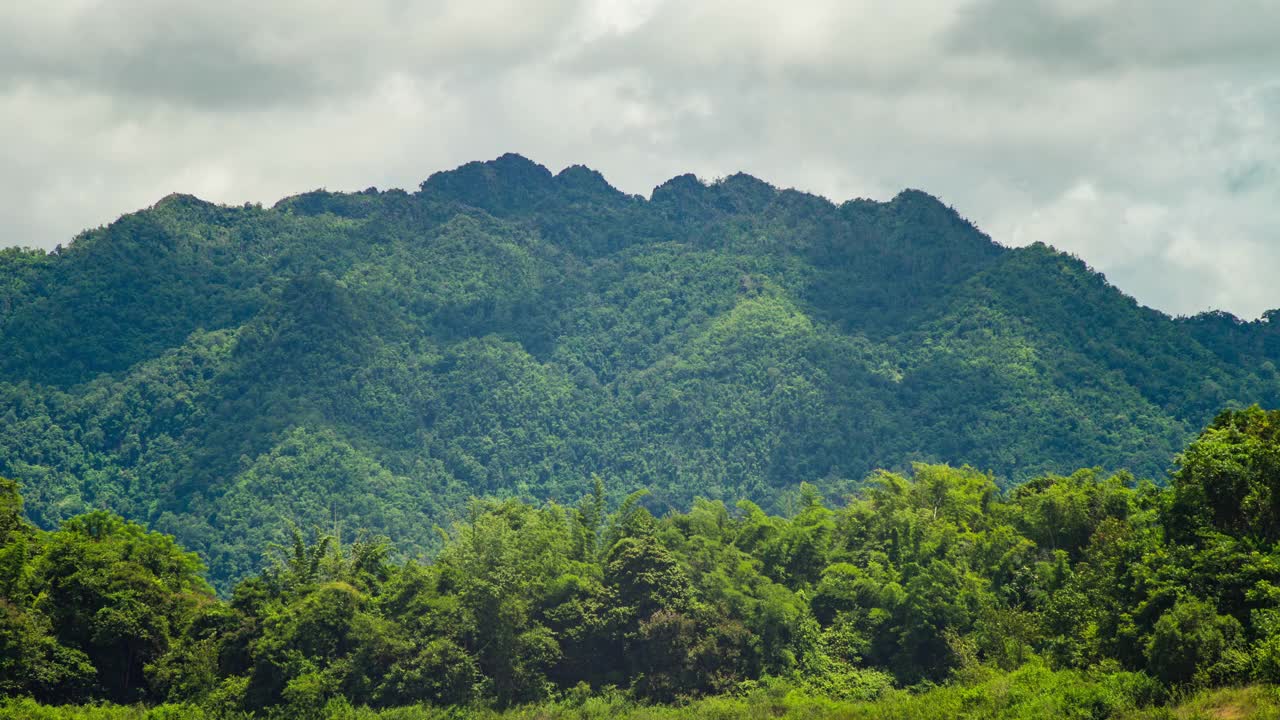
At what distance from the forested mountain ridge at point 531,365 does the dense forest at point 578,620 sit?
46874 mm

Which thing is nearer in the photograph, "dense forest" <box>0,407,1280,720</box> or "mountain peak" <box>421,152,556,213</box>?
"dense forest" <box>0,407,1280,720</box>

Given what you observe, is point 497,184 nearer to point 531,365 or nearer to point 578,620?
point 531,365

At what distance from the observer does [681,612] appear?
139ft

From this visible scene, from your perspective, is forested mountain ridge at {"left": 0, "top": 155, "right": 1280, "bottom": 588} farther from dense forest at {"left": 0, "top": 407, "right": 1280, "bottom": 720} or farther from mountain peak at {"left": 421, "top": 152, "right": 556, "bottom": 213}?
dense forest at {"left": 0, "top": 407, "right": 1280, "bottom": 720}

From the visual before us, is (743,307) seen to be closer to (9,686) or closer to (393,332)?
(393,332)

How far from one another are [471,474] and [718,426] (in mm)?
21369

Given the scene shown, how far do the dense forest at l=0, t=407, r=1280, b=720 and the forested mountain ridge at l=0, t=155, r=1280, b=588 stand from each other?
4687 cm

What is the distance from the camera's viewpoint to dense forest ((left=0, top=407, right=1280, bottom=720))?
3875 centimetres

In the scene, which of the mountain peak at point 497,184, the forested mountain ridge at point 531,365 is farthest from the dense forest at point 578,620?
the mountain peak at point 497,184

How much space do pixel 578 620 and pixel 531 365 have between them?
285 feet

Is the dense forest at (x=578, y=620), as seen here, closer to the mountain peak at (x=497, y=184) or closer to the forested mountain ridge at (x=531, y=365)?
the forested mountain ridge at (x=531, y=365)

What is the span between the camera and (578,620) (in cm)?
4281

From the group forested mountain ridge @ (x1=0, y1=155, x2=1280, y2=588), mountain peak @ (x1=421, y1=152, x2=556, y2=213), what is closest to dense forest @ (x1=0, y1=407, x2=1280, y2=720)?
forested mountain ridge @ (x1=0, y1=155, x2=1280, y2=588)

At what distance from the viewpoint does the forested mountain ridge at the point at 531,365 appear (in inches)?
4040
